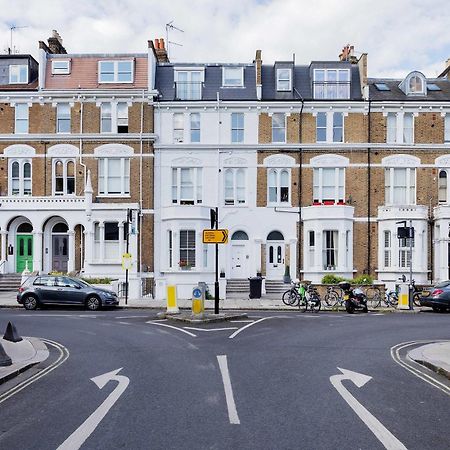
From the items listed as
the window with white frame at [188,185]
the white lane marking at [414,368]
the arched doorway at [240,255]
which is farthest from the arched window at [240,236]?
the white lane marking at [414,368]

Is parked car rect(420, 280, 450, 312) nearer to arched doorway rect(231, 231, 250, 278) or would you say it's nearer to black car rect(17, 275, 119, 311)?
arched doorway rect(231, 231, 250, 278)

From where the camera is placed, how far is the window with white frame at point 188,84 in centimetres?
3581

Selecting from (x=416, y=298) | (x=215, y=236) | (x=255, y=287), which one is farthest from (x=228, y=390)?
(x=255, y=287)

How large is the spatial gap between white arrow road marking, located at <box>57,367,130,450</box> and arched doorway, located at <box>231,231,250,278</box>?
78.9 ft

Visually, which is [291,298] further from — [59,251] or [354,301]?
[59,251]

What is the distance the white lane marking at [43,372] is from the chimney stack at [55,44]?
89.4 ft

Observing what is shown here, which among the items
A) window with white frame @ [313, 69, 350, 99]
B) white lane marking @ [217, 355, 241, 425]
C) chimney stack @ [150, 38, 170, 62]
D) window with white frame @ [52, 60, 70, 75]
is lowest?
Result: white lane marking @ [217, 355, 241, 425]

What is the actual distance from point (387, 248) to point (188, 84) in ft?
50.4

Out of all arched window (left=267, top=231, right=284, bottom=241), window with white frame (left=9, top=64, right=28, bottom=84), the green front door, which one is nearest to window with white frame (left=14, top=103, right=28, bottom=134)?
window with white frame (left=9, top=64, right=28, bottom=84)

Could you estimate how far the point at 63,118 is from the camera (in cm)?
3512

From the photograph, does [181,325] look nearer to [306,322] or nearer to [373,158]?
[306,322]

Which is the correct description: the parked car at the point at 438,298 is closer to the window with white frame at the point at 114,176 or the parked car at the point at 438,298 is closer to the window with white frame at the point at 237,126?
the window with white frame at the point at 237,126

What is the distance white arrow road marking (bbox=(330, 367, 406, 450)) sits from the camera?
22.4 feet

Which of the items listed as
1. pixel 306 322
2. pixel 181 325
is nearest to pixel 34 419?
pixel 181 325
